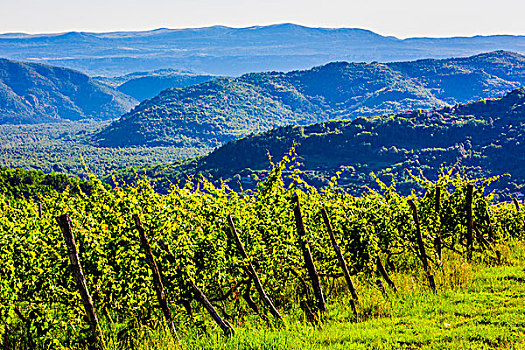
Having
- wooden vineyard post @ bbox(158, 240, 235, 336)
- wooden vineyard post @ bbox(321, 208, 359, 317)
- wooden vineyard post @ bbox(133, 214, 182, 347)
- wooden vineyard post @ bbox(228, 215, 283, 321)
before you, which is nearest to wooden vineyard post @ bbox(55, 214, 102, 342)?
wooden vineyard post @ bbox(133, 214, 182, 347)

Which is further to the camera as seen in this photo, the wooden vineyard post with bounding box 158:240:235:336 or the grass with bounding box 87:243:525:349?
the wooden vineyard post with bounding box 158:240:235:336

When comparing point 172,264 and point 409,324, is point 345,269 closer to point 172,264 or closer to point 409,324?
point 409,324

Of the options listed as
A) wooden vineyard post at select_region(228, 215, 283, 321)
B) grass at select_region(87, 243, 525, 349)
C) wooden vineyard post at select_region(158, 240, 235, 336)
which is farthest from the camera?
wooden vineyard post at select_region(228, 215, 283, 321)

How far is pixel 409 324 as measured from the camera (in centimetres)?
848

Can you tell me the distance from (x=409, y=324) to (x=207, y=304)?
3.90 metres

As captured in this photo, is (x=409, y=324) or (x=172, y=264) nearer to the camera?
(x=409, y=324)

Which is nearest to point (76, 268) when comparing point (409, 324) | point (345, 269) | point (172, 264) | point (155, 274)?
point (155, 274)

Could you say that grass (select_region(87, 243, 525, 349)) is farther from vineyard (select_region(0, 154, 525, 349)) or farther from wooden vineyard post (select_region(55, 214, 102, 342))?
wooden vineyard post (select_region(55, 214, 102, 342))

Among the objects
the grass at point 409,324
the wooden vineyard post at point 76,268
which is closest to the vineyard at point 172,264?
the wooden vineyard post at point 76,268

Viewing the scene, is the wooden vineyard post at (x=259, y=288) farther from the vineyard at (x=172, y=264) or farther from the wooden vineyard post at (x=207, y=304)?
the wooden vineyard post at (x=207, y=304)

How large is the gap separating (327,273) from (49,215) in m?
7.57

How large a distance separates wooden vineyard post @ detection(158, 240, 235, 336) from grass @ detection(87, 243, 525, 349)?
0.20m

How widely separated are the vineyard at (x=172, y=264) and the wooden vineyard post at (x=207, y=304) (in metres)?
0.02

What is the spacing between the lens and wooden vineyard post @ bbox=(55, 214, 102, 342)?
769 centimetres
